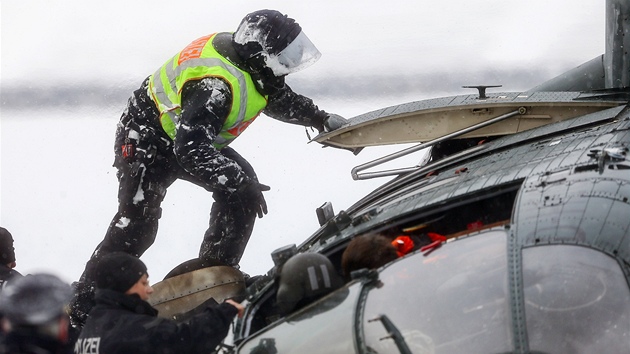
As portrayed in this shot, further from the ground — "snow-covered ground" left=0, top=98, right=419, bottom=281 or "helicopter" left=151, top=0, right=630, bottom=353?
"snow-covered ground" left=0, top=98, right=419, bottom=281

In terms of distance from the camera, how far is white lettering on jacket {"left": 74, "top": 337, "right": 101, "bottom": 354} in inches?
191

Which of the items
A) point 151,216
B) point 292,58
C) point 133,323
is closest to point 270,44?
point 292,58

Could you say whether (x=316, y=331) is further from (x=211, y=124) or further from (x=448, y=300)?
(x=211, y=124)

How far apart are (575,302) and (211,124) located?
9.76ft

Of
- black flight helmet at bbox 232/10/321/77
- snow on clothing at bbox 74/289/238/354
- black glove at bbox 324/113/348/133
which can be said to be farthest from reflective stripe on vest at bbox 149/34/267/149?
snow on clothing at bbox 74/289/238/354

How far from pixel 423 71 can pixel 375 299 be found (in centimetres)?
856

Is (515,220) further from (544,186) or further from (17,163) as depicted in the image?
(17,163)

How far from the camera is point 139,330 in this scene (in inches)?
190

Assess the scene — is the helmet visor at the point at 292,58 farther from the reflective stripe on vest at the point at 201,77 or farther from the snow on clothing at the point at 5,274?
the snow on clothing at the point at 5,274

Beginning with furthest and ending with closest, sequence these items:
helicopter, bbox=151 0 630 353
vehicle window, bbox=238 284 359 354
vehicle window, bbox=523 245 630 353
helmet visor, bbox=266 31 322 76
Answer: helmet visor, bbox=266 31 322 76
vehicle window, bbox=238 284 359 354
helicopter, bbox=151 0 630 353
vehicle window, bbox=523 245 630 353

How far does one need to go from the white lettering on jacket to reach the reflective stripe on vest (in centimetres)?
232

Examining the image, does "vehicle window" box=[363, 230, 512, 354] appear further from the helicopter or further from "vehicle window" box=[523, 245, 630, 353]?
"vehicle window" box=[523, 245, 630, 353]

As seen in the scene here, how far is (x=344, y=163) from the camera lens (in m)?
11.6

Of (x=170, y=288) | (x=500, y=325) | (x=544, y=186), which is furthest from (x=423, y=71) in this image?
(x=500, y=325)
